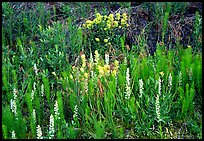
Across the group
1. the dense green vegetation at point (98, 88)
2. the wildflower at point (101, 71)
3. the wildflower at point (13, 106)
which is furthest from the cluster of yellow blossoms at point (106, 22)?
the wildflower at point (13, 106)

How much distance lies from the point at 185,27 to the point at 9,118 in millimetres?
3149

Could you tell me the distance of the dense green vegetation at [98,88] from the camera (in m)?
3.74

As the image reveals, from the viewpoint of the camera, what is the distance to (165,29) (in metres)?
5.49

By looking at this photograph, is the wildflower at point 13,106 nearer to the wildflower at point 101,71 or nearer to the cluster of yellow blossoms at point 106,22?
the wildflower at point 101,71

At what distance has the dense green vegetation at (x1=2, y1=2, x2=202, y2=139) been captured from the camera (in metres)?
3.74

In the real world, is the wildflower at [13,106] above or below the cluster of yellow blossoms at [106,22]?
below

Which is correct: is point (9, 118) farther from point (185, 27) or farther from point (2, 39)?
point (185, 27)

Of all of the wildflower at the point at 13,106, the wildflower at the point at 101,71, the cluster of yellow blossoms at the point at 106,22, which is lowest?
the wildflower at the point at 13,106

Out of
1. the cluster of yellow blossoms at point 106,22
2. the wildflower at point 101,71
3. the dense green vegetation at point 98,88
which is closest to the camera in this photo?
the dense green vegetation at point 98,88

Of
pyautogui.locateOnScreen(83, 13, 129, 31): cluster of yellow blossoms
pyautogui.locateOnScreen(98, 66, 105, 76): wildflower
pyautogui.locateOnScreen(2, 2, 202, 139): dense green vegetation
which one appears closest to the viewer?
pyautogui.locateOnScreen(2, 2, 202, 139): dense green vegetation

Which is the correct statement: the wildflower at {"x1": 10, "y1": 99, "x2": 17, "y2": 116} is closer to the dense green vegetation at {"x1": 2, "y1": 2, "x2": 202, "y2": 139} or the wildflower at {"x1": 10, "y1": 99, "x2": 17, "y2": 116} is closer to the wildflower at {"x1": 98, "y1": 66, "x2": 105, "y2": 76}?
the dense green vegetation at {"x1": 2, "y1": 2, "x2": 202, "y2": 139}

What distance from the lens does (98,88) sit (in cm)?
408

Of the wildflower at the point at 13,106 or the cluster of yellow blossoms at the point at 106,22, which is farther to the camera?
the cluster of yellow blossoms at the point at 106,22

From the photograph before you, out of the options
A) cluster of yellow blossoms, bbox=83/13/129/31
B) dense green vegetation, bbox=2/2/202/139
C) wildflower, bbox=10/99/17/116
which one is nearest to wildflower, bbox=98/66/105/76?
dense green vegetation, bbox=2/2/202/139
